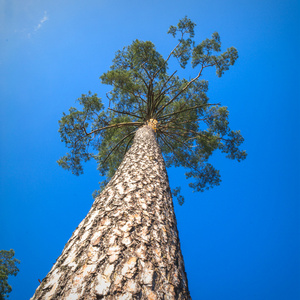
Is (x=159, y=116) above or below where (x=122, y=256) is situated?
above

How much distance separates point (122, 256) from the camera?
1322 mm

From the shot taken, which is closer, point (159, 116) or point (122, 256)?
point (122, 256)

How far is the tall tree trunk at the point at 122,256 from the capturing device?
1115mm

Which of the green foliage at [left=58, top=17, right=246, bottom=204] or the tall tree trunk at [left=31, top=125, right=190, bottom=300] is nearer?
the tall tree trunk at [left=31, top=125, right=190, bottom=300]

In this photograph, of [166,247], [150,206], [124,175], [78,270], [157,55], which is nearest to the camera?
[78,270]

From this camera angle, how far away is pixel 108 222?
1682 mm

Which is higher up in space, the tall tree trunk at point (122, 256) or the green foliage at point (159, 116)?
the green foliage at point (159, 116)

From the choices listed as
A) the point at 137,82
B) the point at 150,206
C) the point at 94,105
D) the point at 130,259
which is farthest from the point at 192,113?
Answer: the point at 130,259

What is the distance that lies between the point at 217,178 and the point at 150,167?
6.44 metres

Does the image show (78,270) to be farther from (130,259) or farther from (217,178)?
(217,178)

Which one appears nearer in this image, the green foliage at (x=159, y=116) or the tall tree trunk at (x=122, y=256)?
the tall tree trunk at (x=122, y=256)

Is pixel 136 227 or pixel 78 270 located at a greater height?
pixel 136 227

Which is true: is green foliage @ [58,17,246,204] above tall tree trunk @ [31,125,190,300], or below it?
above

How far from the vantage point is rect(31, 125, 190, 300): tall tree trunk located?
112 centimetres
